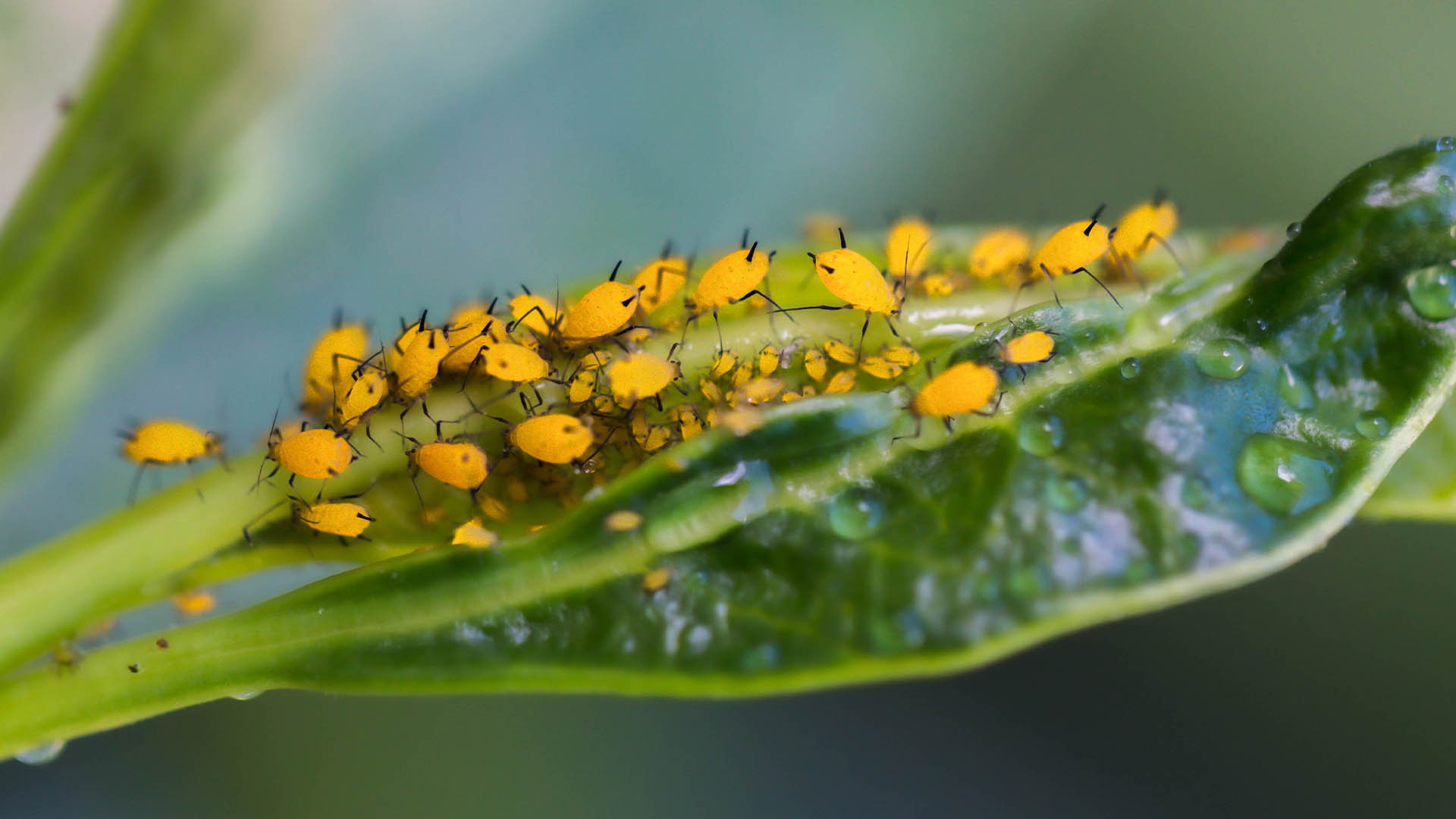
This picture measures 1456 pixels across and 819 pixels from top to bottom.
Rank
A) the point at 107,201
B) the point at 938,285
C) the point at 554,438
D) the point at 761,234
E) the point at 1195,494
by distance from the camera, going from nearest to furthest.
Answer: the point at 1195,494, the point at 554,438, the point at 938,285, the point at 107,201, the point at 761,234

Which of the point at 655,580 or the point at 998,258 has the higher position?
the point at 998,258

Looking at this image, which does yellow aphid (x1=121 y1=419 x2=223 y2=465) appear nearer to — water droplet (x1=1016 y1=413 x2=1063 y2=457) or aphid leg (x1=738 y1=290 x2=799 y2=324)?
aphid leg (x1=738 y1=290 x2=799 y2=324)

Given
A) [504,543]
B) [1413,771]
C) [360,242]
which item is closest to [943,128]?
[360,242]

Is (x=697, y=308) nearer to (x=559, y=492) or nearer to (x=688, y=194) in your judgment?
(x=559, y=492)

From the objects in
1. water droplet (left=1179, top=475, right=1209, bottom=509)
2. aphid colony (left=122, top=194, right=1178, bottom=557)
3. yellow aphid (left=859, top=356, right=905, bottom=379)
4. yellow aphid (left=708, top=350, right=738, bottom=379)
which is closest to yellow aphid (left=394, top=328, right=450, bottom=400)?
aphid colony (left=122, top=194, right=1178, bottom=557)

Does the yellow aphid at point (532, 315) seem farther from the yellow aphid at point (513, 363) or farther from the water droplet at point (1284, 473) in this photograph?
the water droplet at point (1284, 473)

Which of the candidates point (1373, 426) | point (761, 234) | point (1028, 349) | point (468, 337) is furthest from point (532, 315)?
point (761, 234)

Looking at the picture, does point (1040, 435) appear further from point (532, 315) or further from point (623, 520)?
point (532, 315)
